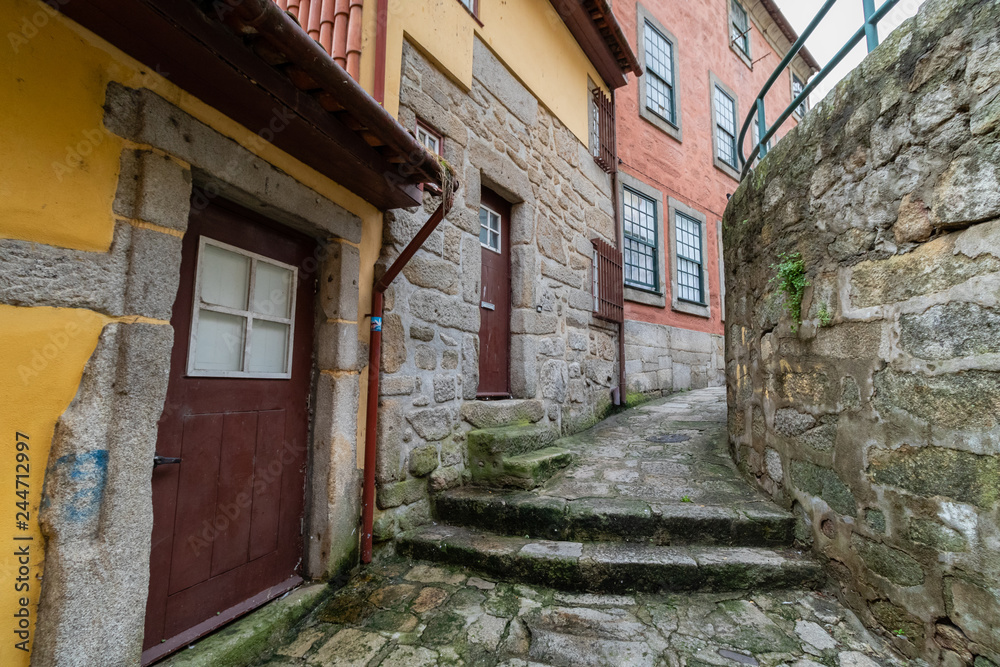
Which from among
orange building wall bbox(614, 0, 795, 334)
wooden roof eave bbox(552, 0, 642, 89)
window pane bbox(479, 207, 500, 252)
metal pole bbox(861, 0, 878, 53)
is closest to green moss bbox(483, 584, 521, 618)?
window pane bbox(479, 207, 500, 252)

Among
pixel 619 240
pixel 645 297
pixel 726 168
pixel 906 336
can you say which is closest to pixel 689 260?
pixel 645 297

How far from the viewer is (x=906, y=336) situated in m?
2.06

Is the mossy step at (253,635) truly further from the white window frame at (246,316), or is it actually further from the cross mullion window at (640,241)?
the cross mullion window at (640,241)

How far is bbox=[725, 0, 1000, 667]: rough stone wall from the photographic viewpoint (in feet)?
5.79

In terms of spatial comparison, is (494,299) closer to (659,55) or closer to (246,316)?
(246,316)

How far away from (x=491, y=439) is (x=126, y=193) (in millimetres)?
2617

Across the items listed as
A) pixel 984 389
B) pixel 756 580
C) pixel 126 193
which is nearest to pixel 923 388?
pixel 984 389

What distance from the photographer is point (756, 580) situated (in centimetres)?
252

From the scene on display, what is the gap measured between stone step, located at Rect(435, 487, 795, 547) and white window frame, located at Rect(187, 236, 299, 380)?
1.56 meters

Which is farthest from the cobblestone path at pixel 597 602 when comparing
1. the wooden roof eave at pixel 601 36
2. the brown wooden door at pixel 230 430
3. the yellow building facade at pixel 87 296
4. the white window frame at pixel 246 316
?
the wooden roof eave at pixel 601 36

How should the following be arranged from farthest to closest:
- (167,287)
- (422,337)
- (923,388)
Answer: (422,337) < (923,388) < (167,287)

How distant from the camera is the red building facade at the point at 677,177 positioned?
6781mm

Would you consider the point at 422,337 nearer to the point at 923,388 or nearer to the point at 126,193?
the point at 126,193

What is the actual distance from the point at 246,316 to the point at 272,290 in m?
0.23
